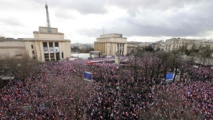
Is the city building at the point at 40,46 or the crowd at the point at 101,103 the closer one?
the crowd at the point at 101,103

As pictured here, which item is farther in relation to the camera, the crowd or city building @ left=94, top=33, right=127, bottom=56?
city building @ left=94, top=33, right=127, bottom=56

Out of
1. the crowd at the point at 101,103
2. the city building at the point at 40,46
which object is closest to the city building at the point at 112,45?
the city building at the point at 40,46

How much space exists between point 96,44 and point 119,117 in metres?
53.8

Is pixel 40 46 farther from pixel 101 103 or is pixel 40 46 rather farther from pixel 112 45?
pixel 101 103

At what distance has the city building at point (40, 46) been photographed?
3231 centimetres

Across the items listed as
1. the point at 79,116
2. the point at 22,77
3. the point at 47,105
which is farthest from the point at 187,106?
the point at 22,77

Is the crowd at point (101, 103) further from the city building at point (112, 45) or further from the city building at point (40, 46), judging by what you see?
the city building at point (112, 45)

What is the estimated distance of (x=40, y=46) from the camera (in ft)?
107

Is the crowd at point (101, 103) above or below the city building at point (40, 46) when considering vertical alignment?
below

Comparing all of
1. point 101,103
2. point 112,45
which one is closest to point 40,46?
point 112,45

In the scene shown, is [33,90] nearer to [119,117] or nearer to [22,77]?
[22,77]

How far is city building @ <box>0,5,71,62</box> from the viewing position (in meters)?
32.3

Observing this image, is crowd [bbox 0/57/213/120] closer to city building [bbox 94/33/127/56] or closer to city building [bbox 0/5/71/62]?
city building [bbox 0/5/71/62]

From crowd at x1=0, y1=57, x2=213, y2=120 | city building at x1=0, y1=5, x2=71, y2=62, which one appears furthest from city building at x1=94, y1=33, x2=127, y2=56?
crowd at x1=0, y1=57, x2=213, y2=120
